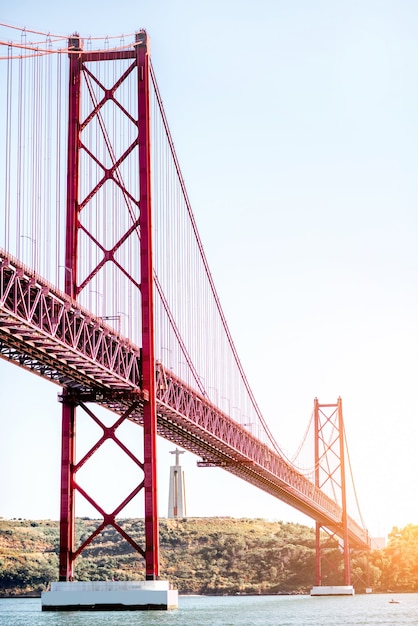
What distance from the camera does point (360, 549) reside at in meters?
112

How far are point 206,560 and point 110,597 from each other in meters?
76.4

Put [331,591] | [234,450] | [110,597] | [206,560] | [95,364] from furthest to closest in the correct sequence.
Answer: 1. [206,560]
2. [331,591]
3. [234,450]
4. [110,597]
5. [95,364]

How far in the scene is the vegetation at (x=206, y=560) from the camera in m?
106

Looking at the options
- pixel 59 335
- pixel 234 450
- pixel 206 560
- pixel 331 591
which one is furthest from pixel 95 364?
pixel 206 560

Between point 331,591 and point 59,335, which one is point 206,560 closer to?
point 331,591

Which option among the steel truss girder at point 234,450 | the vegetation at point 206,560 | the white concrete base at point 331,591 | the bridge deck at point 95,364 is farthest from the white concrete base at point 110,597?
the vegetation at point 206,560

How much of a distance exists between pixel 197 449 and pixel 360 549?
54422 millimetres

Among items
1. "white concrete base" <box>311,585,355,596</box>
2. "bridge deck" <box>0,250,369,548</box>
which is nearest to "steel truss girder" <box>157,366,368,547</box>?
"bridge deck" <box>0,250,369,548</box>

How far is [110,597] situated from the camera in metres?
40.6

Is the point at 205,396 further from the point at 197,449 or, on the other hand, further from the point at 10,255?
the point at 10,255

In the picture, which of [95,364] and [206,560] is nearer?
[95,364]

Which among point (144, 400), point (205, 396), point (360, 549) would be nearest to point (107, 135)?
point (144, 400)

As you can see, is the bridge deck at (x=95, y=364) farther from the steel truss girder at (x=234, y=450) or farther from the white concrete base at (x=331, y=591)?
the white concrete base at (x=331, y=591)

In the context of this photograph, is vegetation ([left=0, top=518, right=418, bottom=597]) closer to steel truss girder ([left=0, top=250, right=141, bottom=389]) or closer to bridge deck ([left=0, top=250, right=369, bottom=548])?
bridge deck ([left=0, top=250, right=369, bottom=548])
